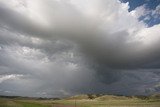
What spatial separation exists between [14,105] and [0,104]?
3.18m

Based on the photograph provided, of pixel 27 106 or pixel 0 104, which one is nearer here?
pixel 0 104

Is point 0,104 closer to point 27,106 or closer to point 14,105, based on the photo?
point 14,105

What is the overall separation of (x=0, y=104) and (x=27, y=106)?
7.06 meters

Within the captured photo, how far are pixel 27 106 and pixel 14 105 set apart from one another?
13.5ft

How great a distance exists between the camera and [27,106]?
206 feet

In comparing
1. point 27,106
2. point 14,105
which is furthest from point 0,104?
point 27,106

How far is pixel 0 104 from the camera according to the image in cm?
5822

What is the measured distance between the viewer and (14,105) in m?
59.5
